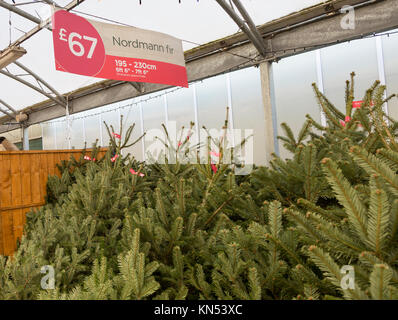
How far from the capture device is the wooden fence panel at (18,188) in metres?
3.49

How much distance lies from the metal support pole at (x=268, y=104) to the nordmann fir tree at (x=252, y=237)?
13.1 feet

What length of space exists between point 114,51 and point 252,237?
4334 mm

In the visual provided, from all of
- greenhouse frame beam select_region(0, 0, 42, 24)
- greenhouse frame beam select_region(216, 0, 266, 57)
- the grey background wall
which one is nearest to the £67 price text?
greenhouse frame beam select_region(216, 0, 266, 57)

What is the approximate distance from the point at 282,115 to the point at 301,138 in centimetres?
446

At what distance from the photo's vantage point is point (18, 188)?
3.64 meters

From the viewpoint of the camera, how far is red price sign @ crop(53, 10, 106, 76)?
4.13 metres

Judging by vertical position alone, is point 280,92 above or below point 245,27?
below

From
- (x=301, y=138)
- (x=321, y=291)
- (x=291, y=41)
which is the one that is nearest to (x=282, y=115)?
(x=291, y=41)

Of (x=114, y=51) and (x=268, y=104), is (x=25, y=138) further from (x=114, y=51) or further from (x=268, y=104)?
(x=268, y=104)
